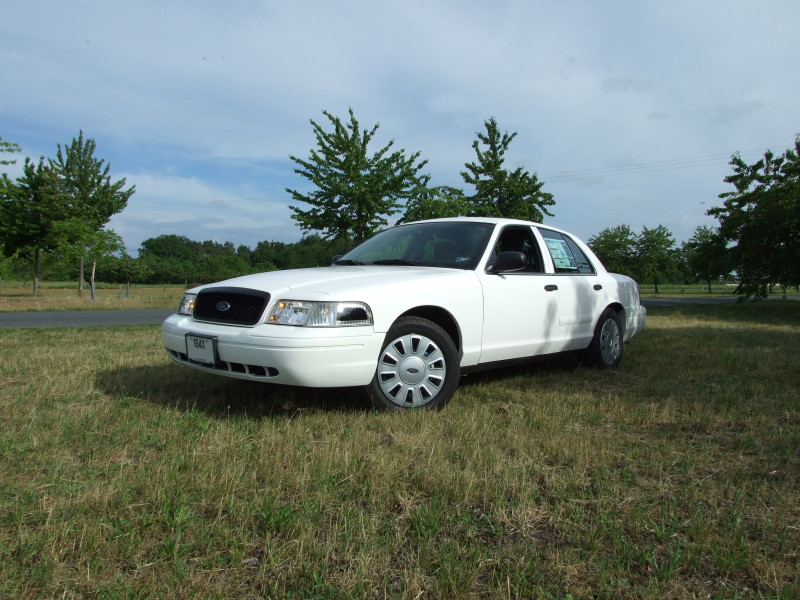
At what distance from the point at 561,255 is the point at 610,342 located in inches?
43.9

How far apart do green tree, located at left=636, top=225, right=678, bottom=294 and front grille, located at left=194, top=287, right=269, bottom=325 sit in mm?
53954

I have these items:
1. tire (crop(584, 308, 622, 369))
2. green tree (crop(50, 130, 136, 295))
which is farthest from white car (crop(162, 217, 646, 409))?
green tree (crop(50, 130, 136, 295))

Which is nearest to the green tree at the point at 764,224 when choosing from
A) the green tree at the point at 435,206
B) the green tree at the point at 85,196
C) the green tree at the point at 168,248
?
the green tree at the point at 435,206

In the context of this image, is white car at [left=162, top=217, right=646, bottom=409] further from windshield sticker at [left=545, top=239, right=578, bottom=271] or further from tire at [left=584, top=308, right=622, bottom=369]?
tire at [left=584, top=308, right=622, bottom=369]

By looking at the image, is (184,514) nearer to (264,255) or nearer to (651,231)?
(651,231)

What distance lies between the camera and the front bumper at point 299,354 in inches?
133

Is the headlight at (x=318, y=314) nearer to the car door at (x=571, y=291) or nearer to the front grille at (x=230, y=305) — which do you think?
the front grille at (x=230, y=305)

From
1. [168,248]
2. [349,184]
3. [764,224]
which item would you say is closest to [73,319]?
[349,184]

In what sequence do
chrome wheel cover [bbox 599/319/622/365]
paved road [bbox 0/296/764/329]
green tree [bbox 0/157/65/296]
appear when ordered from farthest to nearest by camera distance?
green tree [bbox 0/157/65/296] → paved road [bbox 0/296/764/329] → chrome wheel cover [bbox 599/319/622/365]

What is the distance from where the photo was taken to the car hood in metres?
3.62

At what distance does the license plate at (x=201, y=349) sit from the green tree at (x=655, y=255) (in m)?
54.1

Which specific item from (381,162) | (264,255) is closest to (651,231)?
(381,162)

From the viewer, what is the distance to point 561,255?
543 centimetres

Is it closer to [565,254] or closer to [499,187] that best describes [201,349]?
[565,254]
